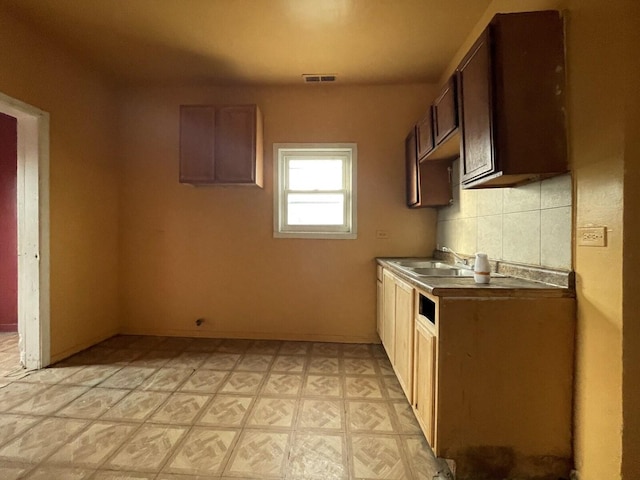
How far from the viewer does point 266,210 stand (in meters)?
3.22

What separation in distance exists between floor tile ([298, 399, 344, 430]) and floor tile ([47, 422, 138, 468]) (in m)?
1.01

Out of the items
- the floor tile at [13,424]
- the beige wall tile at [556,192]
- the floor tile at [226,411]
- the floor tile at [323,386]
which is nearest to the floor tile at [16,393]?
the floor tile at [13,424]

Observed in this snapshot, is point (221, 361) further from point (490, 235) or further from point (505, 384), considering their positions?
point (490, 235)

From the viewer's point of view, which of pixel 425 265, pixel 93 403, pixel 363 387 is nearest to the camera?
pixel 93 403

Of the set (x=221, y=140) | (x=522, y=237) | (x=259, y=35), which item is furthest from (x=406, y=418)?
(x=259, y=35)

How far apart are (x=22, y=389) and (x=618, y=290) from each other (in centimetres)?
360

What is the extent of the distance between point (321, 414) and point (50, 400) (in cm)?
186

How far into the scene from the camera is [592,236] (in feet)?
4.11

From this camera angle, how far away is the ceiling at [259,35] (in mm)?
2088

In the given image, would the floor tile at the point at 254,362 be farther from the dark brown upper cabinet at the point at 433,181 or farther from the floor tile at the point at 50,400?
the dark brown upper cabinet at the point at 433,181

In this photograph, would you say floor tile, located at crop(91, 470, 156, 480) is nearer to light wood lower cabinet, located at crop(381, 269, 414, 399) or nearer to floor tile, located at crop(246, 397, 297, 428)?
floor tile, located at crop(246, 397, 297, 428)

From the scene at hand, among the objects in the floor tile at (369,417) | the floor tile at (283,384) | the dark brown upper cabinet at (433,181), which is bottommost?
the floor tile at (369,417)

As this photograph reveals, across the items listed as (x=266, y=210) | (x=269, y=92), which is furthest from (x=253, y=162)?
(x=269, y=92)

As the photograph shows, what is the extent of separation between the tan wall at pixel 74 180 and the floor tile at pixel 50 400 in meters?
0.59
